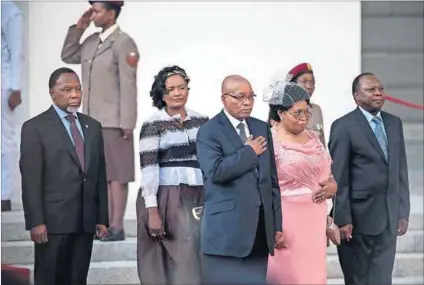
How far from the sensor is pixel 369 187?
494cm

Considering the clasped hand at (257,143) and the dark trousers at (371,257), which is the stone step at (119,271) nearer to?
the dark trousers at (371,257)

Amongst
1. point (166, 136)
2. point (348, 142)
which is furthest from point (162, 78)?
point (348, 142)

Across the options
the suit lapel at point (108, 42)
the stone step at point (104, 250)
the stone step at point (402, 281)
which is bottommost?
the stone step at point (402, 281)

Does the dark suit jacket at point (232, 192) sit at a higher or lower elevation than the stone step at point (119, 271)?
higher

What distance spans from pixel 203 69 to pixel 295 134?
3.05ft

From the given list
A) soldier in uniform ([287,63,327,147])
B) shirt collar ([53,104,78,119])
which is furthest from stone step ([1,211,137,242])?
soldier in uniform ([287,63,327,147])

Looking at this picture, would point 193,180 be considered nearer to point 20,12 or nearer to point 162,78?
point 162,78

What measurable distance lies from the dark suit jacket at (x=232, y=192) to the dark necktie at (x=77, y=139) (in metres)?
0.83

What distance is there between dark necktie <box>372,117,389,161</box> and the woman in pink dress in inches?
21.6

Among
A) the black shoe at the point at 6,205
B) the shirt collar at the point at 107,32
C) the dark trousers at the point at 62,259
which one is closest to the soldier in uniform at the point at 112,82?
the shirt collar at the point at 107,32

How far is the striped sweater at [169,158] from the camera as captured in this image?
465 cm

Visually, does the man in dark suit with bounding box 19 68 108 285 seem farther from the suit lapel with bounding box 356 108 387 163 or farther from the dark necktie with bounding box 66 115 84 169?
the suit lapel with bounding box 356 108 387 163

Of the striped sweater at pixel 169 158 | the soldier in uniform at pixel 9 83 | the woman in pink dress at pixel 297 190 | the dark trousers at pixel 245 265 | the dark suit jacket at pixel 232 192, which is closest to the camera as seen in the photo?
the dark suit jacket at pixel 232 192

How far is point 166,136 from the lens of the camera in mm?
4660
